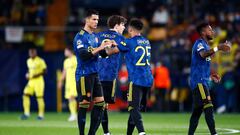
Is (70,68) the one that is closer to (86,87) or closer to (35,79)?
(35,79)

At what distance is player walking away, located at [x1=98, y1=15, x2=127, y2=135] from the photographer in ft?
54.8

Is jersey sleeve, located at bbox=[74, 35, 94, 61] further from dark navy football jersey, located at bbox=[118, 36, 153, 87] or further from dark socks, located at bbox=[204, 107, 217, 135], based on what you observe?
dark socks, located at bbox=[204, 107, 217, 135]

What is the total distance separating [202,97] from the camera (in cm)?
1520

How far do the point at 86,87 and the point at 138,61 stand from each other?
1.25 meters

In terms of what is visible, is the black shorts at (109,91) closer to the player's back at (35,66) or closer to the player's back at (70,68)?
the player's back at (70,68)

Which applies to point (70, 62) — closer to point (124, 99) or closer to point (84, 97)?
point (124, 99)

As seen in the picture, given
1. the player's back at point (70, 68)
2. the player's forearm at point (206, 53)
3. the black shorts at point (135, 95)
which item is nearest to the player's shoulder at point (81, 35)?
the black shorts at point (135, 95)

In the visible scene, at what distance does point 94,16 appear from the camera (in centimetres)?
1525

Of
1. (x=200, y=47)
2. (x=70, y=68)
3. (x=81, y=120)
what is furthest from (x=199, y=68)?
(x=70, y=68)

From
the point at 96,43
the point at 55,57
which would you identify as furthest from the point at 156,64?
the point at 96,43

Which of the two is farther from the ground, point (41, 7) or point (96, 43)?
point (41, 7)

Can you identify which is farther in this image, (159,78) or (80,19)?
(80,19)

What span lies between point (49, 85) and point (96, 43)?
17741 millimetres

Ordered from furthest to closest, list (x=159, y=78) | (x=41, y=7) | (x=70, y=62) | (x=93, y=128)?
(x=41, y=7), (x=159, y=78), (x=70, y=62), (x=93, y=128)
